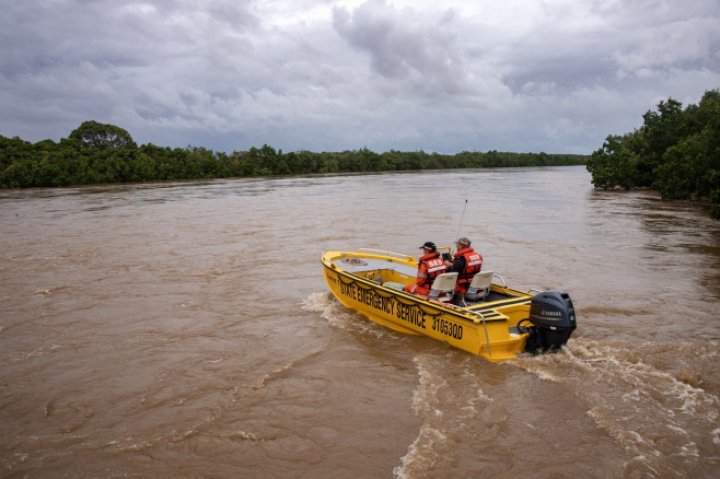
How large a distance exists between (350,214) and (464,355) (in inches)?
797

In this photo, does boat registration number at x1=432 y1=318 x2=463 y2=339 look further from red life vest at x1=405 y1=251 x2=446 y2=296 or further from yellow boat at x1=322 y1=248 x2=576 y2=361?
red life vest at x1=405 y1=251 x2=446 y2=296

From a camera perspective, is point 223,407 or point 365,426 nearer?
point 365,426

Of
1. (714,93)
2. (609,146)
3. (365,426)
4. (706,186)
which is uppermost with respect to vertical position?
(714,93)

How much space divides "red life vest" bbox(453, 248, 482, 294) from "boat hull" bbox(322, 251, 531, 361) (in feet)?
2.00

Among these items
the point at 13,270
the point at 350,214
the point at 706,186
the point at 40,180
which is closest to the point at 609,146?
the point at 706,186

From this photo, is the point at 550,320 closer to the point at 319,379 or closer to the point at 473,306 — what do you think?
the point at 473,306

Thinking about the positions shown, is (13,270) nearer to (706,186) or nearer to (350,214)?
(350,214)

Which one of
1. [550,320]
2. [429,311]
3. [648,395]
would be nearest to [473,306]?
[429,311]

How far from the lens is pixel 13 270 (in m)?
15.1

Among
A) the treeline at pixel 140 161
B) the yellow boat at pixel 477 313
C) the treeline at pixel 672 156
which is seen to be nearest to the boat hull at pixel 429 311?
the yellow boat at pixel 477 313

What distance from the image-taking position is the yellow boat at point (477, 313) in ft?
25.1

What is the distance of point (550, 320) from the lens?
299 inches

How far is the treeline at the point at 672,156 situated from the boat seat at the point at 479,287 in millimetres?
18788

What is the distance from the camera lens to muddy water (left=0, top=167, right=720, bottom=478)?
5.66 meters
